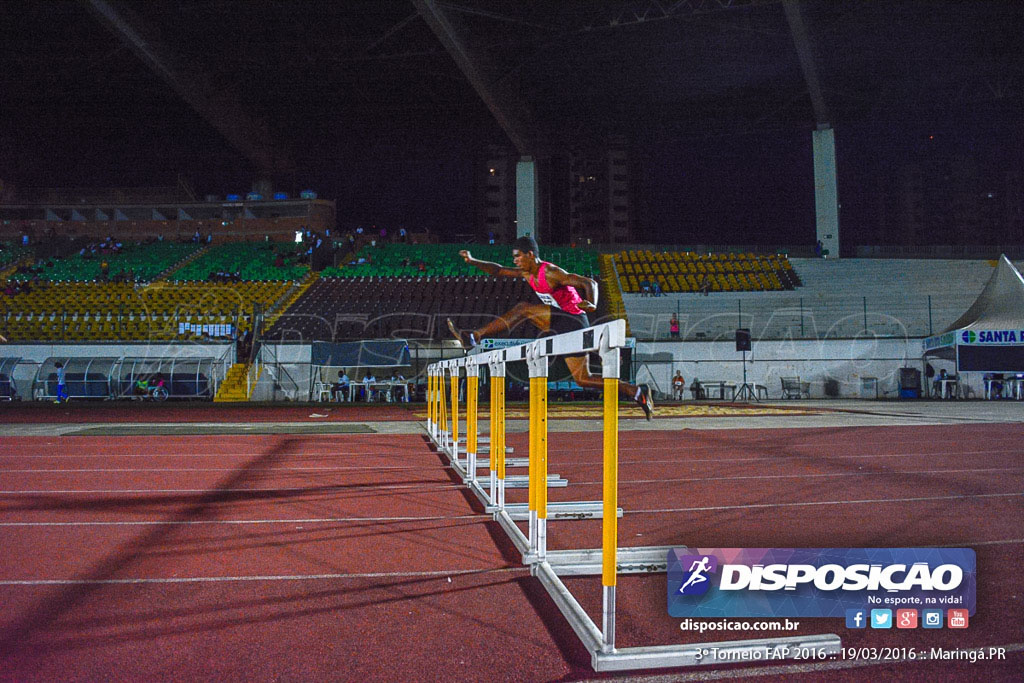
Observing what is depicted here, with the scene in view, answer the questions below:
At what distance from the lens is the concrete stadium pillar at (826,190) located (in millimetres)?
33938

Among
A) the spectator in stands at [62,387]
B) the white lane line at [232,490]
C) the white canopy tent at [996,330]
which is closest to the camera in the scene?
the white lane line at [232,490]

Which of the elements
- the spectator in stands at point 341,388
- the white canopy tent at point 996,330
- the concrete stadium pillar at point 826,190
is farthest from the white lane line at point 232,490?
the concrete stadium pillar at point 826,190

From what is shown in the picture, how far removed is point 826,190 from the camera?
3397 cm

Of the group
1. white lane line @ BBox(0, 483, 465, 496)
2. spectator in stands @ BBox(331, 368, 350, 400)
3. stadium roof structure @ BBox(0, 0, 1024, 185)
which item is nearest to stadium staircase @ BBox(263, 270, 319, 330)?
spectator in stands @ BBox(331, 368, 350, 400)

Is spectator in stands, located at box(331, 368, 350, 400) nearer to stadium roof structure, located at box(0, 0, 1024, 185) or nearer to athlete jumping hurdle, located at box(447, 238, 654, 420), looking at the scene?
stadium roof structure, located at box(0, 0, 1024, 185)

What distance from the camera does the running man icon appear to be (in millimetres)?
3082

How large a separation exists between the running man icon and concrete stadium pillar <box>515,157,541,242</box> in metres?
33.6

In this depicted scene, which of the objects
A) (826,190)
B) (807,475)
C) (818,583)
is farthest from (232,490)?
(826,190)

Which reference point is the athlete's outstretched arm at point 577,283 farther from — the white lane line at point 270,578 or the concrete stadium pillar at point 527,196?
the concrete stadium pillar at point 527,196

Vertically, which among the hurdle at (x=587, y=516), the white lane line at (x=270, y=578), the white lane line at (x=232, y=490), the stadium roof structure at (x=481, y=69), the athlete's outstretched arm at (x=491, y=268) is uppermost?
the stadium roof structure at (x=481, y=69)

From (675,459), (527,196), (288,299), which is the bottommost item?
(675,459)

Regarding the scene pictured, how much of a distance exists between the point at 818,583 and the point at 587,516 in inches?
104

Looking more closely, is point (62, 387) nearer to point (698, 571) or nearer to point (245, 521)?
point (245, 521)

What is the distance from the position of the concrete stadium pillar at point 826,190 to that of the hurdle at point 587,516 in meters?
31.8
